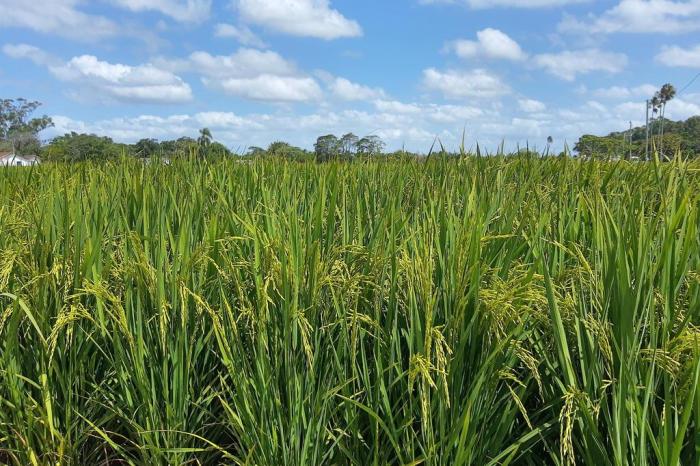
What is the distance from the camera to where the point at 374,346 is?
143 centimetres

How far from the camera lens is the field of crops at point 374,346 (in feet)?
3.93

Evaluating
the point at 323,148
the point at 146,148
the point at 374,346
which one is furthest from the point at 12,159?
the point at 374,346

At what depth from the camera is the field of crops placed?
3.93ft

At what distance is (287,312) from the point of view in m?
1.34

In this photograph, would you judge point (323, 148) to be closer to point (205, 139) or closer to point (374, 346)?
point (205, 139)

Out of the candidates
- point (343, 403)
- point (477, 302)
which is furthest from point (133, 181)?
point (477, 302)

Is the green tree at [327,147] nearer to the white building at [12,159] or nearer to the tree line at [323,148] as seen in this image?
the tree line at [323,148]

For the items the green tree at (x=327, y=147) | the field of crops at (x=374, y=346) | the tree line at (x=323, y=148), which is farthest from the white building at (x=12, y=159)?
the field of crops at (x=374, y=346)

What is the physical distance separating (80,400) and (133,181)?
3.88 ft

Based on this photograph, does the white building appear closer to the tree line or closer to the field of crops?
the tree line

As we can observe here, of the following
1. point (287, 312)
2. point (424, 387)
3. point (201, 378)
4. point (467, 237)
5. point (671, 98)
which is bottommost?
point (201, 378)

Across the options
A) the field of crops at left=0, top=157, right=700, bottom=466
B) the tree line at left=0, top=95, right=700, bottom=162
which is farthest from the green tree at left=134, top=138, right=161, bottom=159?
the field of crops at left=0, top=157, right=700, bottom=466

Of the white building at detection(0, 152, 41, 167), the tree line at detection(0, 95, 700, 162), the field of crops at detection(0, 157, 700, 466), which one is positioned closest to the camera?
the field of crops at detection(0, 157, 700, 466)

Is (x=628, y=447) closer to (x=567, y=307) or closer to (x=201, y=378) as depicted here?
(x=567, y=307)
